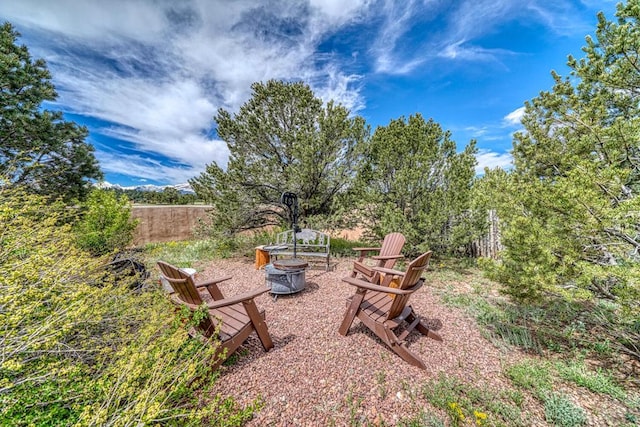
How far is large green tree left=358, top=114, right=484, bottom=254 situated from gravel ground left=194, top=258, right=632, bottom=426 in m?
2.26

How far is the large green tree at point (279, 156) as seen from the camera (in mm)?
6250

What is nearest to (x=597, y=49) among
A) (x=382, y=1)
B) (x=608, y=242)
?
(x=382, y=1)

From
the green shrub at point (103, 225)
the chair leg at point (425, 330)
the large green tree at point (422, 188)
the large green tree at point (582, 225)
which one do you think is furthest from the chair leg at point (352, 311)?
the green shrub at point (103, 225)

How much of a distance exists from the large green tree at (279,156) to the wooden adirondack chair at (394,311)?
163 inches

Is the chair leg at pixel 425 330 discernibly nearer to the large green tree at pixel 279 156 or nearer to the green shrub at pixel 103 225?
the large green tree at pixel 279 156

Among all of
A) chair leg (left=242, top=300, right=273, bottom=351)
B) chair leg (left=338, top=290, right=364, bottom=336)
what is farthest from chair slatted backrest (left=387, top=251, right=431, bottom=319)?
chair leg (left=242, top=300, right=273, bottom=351)

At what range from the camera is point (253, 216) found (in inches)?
273

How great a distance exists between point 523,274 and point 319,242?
171 inches

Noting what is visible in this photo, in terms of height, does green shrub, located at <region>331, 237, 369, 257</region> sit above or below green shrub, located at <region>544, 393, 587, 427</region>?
above

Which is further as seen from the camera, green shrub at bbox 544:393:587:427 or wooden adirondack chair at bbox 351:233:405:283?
wooden adirondack chair at bbox 351:233:405:283

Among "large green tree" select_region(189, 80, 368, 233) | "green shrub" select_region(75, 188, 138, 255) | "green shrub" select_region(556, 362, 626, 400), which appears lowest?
"green shrub" select_region(556, 362, 626, 400)

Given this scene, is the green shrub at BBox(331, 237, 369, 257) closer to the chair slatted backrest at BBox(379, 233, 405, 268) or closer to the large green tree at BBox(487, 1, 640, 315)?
the chair slatted backrest at BBox(379, 233, 405, 268)

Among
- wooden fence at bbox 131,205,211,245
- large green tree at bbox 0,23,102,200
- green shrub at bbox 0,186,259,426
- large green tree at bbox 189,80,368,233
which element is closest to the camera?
green shrub at bbox 0,186,259,426

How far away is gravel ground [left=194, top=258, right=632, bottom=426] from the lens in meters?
1.71
